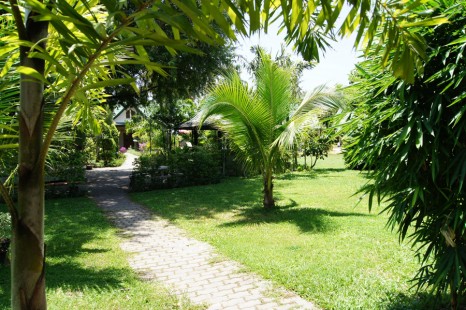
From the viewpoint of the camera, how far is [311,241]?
682 centimetres

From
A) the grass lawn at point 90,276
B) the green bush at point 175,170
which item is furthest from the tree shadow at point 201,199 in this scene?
the grass lawn at point 90,276

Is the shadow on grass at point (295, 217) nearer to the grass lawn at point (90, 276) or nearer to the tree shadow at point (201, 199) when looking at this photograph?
the tree shadow at point (201, 199)

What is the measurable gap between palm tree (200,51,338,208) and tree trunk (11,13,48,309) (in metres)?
7.48

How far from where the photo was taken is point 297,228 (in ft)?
25.8

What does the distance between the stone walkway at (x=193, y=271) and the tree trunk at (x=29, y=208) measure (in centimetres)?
300

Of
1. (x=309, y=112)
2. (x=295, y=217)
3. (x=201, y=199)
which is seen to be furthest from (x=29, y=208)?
(x=201, y=199)

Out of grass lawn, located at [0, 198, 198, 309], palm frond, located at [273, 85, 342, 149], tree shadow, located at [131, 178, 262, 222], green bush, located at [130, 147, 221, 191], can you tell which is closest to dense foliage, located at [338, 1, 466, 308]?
grass lawn, located at [0, 198, 198, 309]

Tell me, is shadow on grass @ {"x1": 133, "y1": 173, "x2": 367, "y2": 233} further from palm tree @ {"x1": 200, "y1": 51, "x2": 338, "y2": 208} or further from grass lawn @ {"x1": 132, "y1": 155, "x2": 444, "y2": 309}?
palm tree @ {"x1": 200, "y1": 51, "x2": 338, "y2": 208}

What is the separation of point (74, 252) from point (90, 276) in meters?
1.55

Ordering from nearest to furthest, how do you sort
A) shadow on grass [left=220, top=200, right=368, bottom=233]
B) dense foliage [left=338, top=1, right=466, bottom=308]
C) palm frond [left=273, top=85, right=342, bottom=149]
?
dense foliage [left=338, top=1, right=466, bottom=308]
shadow on grass [left=220, top=200, right=368, bottom=233]
palm frond [left=273, top=85, right=342, bottom=149]

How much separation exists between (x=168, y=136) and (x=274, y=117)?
18306 millimetres

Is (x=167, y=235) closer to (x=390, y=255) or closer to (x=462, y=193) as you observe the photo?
(x=390, y=255)

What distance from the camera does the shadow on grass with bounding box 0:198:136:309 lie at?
4.90 m

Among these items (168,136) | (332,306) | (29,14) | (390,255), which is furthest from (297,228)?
(168,136)
